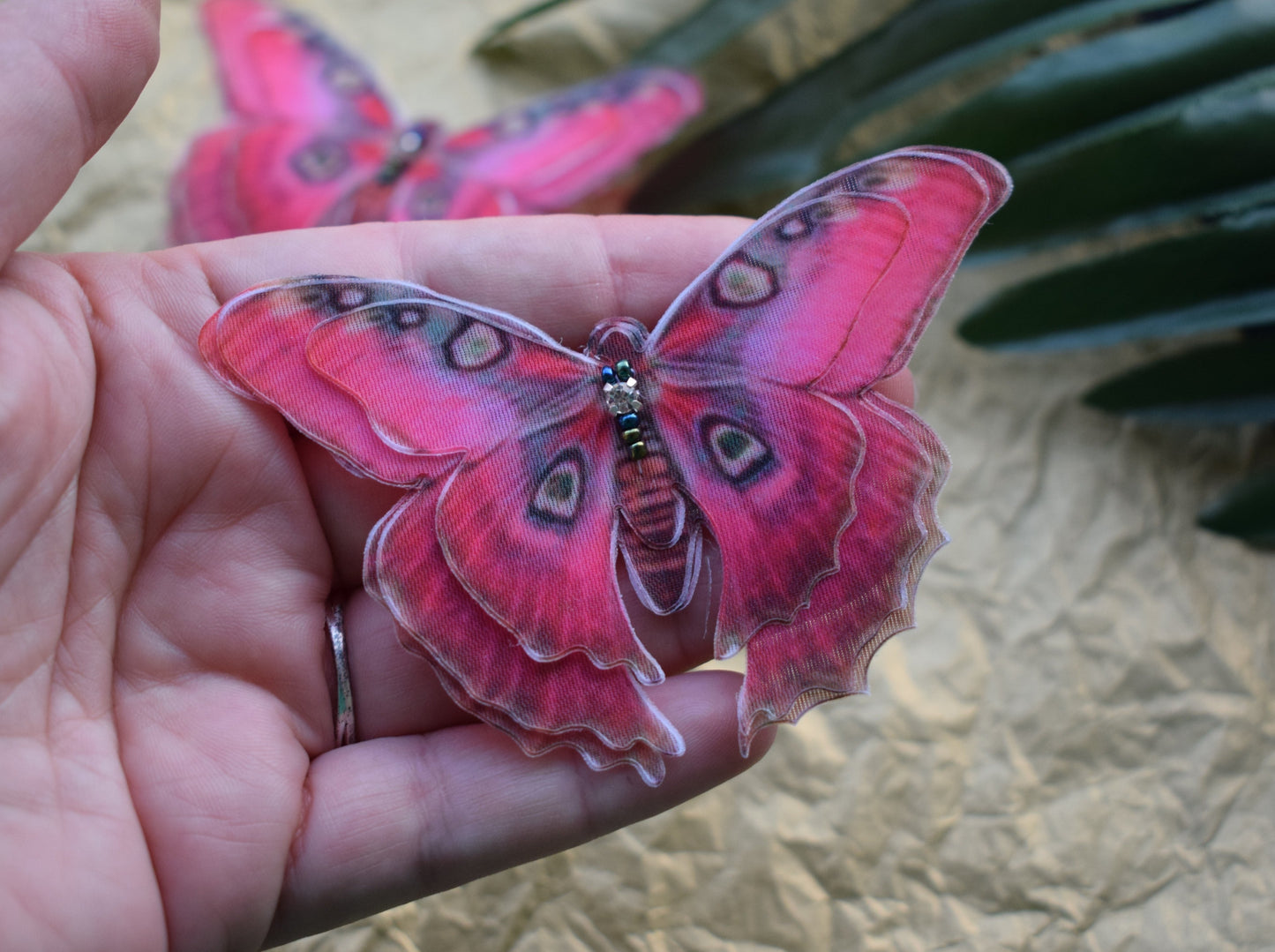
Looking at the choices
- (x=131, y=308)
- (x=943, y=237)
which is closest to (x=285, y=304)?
(x=131, y=308)

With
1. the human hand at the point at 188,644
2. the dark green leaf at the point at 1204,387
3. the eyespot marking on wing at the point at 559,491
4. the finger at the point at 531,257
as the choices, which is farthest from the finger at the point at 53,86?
the dark green leaf at the point at 1204,387

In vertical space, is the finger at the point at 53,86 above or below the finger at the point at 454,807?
above

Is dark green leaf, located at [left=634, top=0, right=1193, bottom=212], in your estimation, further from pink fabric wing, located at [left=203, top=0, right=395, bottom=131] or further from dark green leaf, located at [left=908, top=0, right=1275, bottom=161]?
pink fabric wing, located at [left=203, top=0, right=395, bottom=131]

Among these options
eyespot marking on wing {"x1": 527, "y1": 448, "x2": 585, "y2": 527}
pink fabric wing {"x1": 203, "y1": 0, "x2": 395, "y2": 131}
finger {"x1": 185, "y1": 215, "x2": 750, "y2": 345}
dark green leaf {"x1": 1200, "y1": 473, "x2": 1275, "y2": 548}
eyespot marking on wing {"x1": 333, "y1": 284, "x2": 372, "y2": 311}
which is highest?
pink fabric wing {"x1": 203, "y1": 0, "x2": 395, "y2": 131}

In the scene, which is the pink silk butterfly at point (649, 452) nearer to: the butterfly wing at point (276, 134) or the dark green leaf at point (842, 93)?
the dark green leaf at point (842, 93)

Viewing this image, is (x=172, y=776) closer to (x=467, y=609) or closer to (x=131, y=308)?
(x=467, y=609)

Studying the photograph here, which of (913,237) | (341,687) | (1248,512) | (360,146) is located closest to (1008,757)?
(1248,512)

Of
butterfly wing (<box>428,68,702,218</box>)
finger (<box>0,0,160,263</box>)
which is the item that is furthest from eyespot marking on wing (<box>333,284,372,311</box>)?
butterfly wing (<box>428,68,702,218</box>)
